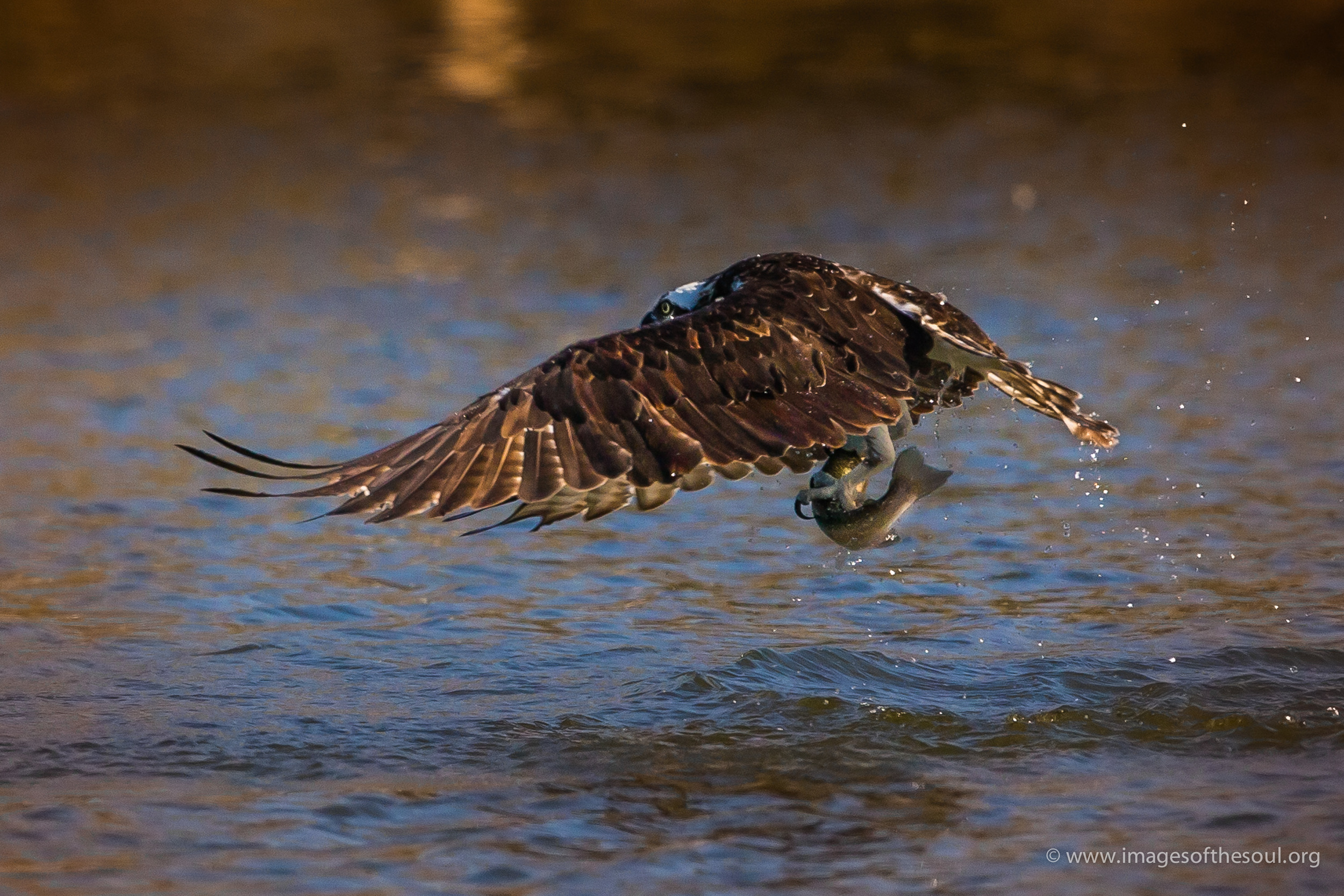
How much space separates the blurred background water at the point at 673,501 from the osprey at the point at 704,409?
858 mm

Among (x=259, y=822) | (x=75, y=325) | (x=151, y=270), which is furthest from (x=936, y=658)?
(x=151, y=270)

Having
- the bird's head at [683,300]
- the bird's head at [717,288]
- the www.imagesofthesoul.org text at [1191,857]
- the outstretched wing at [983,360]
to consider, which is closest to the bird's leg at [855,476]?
the outstretched wing at [983,360]

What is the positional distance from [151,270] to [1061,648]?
7.28 meters

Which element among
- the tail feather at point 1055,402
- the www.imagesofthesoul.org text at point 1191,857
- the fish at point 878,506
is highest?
the tail feather at point 1055,402

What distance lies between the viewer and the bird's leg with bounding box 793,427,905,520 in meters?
5.75

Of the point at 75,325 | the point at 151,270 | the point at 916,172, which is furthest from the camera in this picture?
the point at 916,172

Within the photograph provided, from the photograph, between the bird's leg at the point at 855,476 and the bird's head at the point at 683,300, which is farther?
the bird's head at the point at 683,300

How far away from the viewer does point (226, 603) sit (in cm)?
700

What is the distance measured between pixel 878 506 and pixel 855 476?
0.15m

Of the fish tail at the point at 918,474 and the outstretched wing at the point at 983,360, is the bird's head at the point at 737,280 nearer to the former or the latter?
the outstretched wing at the point at 983,360

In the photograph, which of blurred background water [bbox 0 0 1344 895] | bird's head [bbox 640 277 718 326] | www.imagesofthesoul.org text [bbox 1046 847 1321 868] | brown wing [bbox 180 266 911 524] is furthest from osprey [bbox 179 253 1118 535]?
www.imagesofthesoul.org text [bbox 1046 847 1321 868]

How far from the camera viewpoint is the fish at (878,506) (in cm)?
573

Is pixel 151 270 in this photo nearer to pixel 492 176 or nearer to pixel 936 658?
pixel 492 176

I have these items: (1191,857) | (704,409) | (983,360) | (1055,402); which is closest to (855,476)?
(983,360)
